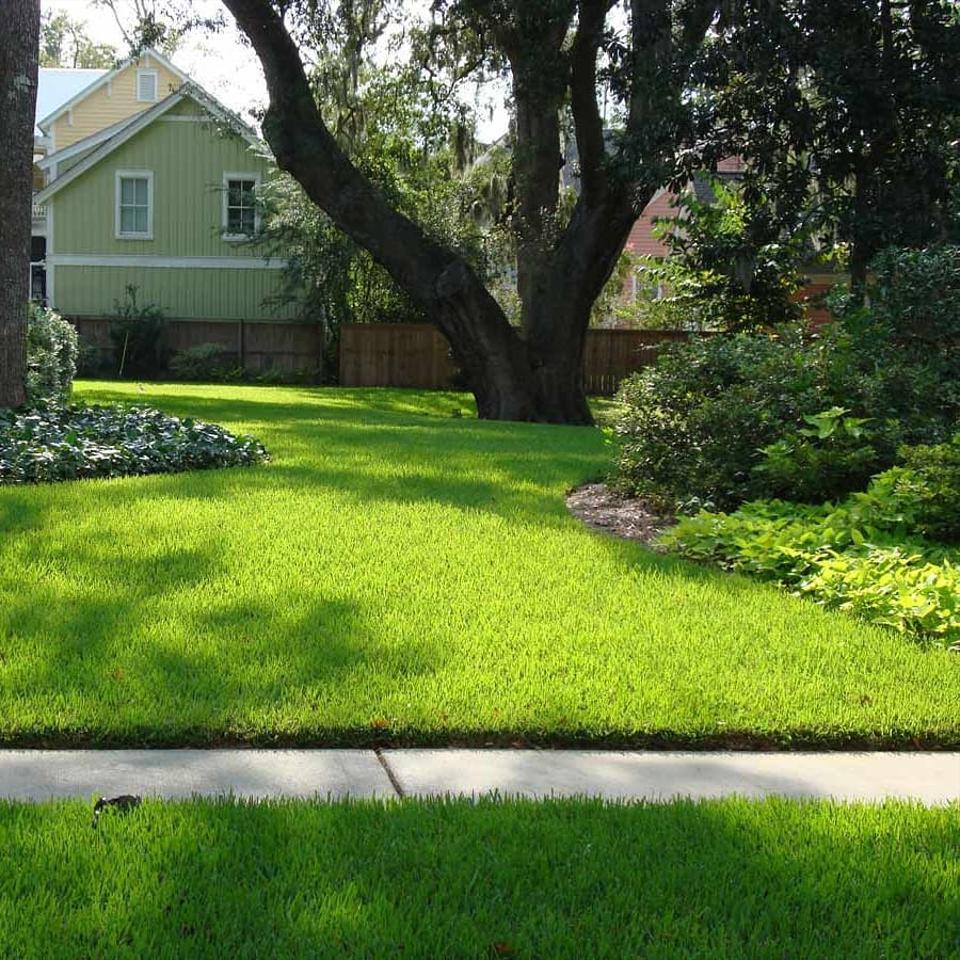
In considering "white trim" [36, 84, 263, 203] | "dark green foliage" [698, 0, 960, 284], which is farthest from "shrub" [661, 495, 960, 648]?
"white trim" [36, 84, 263, 203]

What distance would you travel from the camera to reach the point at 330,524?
7355 millimetres

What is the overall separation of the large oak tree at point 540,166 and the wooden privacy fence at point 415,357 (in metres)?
8.42

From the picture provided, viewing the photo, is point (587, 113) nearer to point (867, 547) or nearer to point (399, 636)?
point (867, 547)

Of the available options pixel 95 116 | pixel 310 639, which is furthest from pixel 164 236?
pixel 310 639

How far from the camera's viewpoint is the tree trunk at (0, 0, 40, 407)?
38.1 ft

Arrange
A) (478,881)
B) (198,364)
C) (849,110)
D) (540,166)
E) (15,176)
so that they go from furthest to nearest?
(198,364) → (540,166) → (849,110) → (15,176) → (478,881)

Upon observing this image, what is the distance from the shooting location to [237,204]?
31703 mm

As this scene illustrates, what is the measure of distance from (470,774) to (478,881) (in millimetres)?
875

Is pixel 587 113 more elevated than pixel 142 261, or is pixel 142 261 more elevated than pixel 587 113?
pixel 587 113

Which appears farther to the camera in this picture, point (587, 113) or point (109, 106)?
point (109, 106)

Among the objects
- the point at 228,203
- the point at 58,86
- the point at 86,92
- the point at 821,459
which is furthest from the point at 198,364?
the point at 821,459

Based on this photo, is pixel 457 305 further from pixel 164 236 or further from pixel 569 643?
pixel 164 236

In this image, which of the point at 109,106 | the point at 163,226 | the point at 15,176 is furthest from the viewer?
the point at 109,106

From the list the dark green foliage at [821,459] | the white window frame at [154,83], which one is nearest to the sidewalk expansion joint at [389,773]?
the dark green foliage at [821,459]
